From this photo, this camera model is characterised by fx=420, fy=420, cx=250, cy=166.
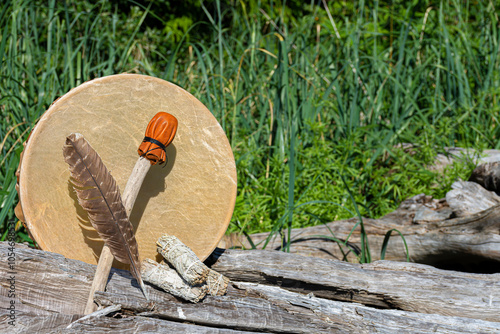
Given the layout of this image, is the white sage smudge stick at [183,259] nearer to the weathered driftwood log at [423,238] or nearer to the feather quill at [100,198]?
the feather quill at [100,198]

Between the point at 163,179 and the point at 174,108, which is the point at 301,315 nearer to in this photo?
the point at 163,179

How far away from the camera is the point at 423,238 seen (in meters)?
2.25

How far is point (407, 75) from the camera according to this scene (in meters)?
3.85

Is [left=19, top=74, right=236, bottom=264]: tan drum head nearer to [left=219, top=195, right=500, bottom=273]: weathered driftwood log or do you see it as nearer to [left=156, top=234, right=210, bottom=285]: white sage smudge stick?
[left=156, top=234, right=210, bottom=285]: white sage smudge stick

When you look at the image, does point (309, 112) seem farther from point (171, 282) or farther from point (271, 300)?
point (171, 282)

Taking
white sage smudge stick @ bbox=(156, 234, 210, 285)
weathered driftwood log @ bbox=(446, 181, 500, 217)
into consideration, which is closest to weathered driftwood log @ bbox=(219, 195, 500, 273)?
weathered driftwood log @ bbox=(446, 181, 500, 217)

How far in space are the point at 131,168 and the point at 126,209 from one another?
22 centimetres

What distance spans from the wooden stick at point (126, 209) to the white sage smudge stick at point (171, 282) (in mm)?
136

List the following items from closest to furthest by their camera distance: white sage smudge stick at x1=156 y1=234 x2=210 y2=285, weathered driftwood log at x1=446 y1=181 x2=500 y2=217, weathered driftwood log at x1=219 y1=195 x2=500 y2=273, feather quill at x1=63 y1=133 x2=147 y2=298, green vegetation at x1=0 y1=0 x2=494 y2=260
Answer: feather quill at x1=63 y1=133 x2=147 y2=298 < white sage smudge stick at x1=156 y1=234 x2=210 y2=285 < weathered driftwood log at x1=219 y1=195 x2=500 y2=273 < weathered driftwood log at x1=446 y1=181 x2=500 y2=217 < green vegetation at x1=0 y1=0 x2=494 y2=260

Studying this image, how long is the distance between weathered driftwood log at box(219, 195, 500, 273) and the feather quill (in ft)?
3.16

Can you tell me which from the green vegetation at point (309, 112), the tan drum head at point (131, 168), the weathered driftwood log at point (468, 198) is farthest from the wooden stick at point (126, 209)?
the weathered driftwood log at point (468, 198)

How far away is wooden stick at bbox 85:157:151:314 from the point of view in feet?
4.66

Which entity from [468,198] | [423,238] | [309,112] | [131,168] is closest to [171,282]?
[131,168]

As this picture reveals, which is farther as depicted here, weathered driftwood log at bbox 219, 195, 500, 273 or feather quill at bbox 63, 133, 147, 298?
weathered driftwood log at bbox 219, 195, 500, 273
